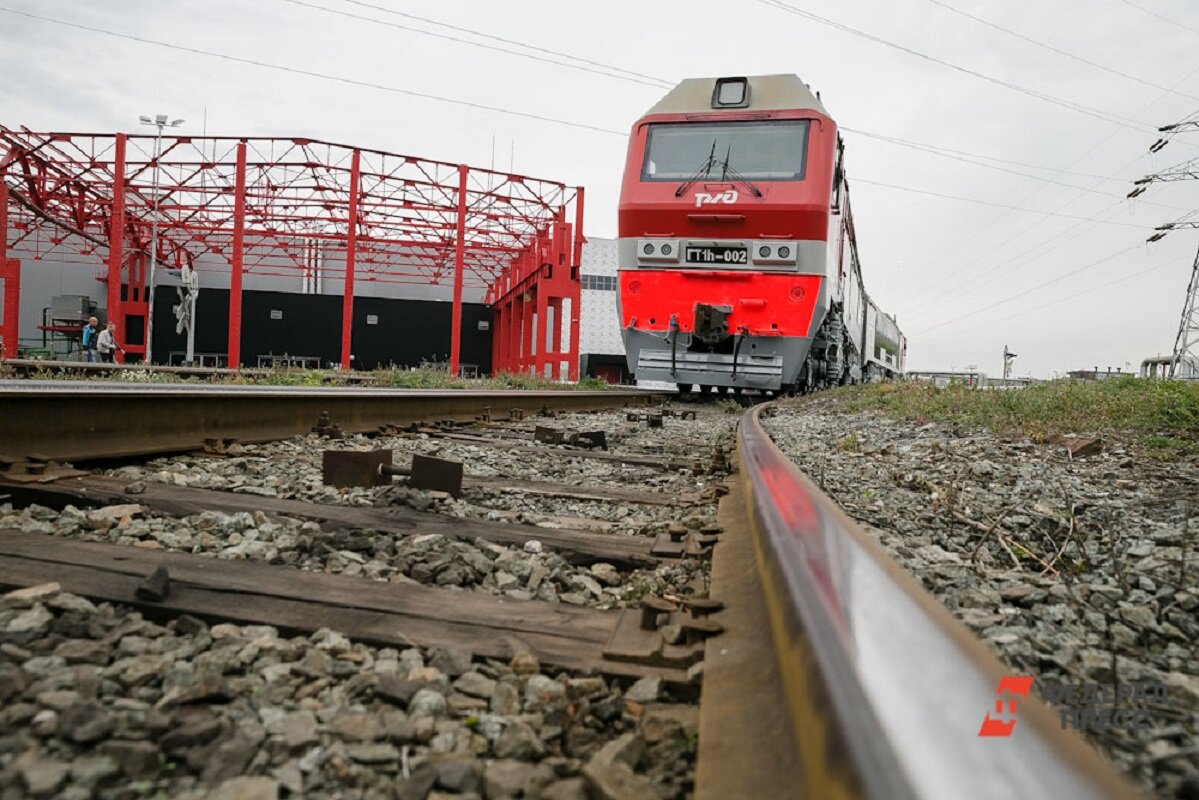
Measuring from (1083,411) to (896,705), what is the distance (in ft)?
22.6

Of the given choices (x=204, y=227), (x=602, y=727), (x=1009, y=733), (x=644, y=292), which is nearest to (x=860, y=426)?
(x=644, y=292)

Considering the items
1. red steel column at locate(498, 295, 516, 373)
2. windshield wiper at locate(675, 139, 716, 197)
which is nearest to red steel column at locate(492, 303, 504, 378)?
red steel column at locate(498, 295, 516, 373)

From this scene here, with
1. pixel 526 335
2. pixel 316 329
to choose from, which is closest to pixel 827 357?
pixel 526 335

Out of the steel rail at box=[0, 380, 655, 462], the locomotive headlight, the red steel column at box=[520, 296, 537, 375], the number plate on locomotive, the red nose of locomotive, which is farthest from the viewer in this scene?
the red steel column at box=[520, 296, 537, 375]

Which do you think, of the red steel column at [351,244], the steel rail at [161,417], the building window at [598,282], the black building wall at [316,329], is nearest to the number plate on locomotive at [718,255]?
the steel rail at [161,417]

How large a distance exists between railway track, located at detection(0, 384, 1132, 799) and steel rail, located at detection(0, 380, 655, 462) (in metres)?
0.04

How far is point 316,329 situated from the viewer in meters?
41.7

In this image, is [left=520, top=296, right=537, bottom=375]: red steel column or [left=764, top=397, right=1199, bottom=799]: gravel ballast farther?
[left=520, top=296, right=537, bottom=375]: red steel column

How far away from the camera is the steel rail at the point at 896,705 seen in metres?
0.61

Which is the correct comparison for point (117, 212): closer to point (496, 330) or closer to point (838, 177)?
point (496, 330)

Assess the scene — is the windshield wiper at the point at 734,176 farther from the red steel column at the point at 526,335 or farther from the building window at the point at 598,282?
the building window at the point at 598,282

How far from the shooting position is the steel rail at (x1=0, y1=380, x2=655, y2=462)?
3443mm

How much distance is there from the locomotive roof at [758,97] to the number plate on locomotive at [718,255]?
1.83 metres

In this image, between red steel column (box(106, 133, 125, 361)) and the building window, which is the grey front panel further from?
the building window
